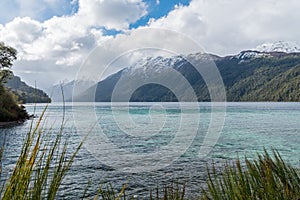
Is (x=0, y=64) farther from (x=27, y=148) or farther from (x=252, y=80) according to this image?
(x=252, y=80)

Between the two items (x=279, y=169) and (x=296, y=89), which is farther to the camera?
(x=296, y=89)

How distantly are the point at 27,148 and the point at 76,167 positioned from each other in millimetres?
15187

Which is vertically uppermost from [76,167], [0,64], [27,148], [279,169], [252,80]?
[252,80]

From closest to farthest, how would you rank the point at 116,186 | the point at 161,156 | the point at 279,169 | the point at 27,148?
the point at 27,148 → the point at 279,169 → the point at 116,186 → the point at 161,156

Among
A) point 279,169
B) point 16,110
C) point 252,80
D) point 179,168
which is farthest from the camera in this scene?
point 252,80

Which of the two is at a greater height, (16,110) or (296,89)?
(296,89)

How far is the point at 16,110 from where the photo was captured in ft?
152

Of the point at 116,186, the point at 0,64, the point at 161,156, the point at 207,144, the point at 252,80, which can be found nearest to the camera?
the point at 116,186

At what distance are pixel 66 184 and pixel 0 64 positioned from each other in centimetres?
3278

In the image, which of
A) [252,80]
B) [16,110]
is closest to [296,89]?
[252,80]

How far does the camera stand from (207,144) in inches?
929

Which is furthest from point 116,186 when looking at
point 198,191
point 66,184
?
point 198,191

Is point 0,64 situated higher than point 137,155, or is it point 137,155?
point 0,64

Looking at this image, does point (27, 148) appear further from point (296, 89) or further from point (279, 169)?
point (296, 89)
